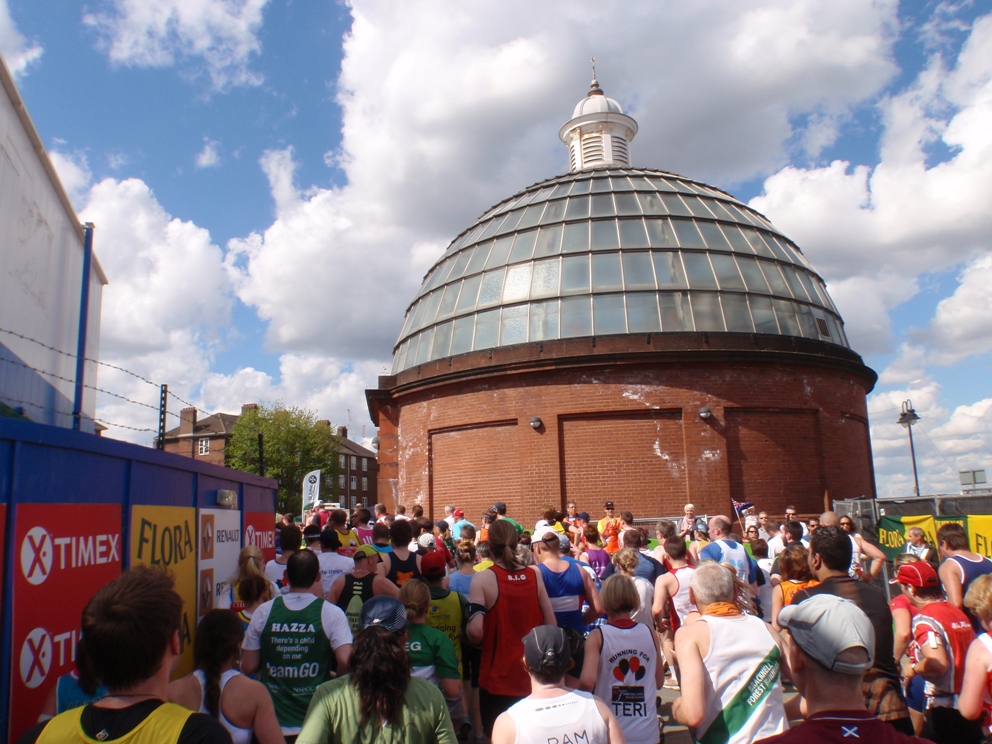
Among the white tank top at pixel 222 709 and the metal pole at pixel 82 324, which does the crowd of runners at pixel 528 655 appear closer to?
the white tank top at pixel 222 709

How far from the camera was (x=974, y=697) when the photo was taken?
3.77m

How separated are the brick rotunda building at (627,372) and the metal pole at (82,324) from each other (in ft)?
40.4

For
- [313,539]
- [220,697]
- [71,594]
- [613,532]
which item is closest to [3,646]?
[71,594]

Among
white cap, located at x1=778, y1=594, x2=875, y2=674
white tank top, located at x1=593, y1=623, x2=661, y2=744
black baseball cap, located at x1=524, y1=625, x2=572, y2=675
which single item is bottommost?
white tank top, located at x1=593, y1=623, x2=661, y2=744

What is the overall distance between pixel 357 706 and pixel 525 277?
1779 centimetres

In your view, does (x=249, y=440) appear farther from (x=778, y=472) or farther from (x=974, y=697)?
(x=974, y=697)

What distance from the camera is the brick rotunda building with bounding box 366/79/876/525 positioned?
57.7ft

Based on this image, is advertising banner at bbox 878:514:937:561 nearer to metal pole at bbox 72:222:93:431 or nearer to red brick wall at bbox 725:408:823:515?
red brick wall at bbox 725:408:823:515

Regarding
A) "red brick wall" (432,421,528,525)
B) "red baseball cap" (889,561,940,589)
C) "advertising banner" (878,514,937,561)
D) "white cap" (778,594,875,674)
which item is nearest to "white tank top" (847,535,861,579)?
"red baseball cap" (889,561,940,589)

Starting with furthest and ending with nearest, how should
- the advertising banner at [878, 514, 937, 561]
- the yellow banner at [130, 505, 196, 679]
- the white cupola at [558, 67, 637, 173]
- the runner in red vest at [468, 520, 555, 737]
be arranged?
the white cupola at [558, 67, 637, 173] → the advertising banner at [878, 514, 937, 561] → the runner in red vest at [468, 520, 555, 737] → the yellow banner at [130, 505, 196, 679]

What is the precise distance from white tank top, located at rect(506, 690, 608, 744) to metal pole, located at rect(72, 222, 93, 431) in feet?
17.5

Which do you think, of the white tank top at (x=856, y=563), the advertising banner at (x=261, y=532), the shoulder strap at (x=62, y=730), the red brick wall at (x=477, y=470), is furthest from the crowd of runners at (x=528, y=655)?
the red brick wall at (x=477, y=470)

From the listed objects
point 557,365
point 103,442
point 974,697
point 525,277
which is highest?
point 525,277

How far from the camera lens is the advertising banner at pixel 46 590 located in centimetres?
331
